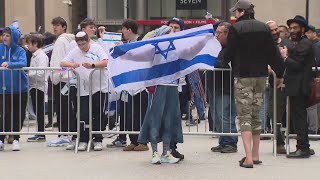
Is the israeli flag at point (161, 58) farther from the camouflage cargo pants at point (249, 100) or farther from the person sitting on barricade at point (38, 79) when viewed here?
the person sitting on barricade at point (38, 79)

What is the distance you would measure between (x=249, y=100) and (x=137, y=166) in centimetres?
166

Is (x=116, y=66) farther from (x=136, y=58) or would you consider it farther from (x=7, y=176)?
(x=7, y=176)

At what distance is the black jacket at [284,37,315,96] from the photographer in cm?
852

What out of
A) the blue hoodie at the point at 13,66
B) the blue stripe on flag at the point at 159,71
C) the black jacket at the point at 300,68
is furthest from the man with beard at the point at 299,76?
the blue hoodie at the point at 13,66

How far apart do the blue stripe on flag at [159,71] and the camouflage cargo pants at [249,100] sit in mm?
584

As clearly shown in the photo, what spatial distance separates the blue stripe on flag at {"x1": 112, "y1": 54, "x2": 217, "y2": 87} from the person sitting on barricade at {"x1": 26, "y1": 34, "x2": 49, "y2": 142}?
7.83 ft

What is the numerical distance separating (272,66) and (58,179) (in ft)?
10.0

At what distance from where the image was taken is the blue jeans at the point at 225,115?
30.8 ft

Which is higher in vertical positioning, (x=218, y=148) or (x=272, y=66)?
(x=272, y=66)

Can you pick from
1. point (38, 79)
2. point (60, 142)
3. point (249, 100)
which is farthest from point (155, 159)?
point (38, 79)

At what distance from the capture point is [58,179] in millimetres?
7520

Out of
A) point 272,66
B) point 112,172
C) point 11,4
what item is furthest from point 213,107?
point 11,4

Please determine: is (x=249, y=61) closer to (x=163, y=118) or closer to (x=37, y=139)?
(x=163, y=118)

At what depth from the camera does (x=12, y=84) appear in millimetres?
9820
